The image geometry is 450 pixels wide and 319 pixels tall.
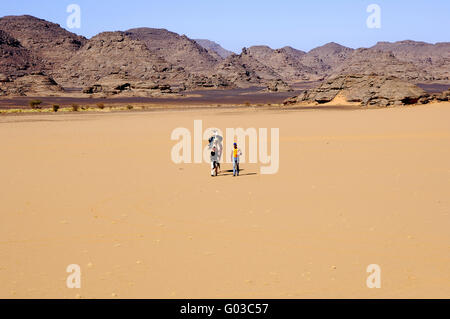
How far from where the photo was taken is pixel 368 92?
51.7 metres

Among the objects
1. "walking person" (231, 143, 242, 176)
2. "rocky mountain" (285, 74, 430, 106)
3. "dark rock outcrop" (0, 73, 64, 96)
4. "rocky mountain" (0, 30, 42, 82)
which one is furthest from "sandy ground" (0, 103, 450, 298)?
"rocky mountain" (0, 30, 42, 82)

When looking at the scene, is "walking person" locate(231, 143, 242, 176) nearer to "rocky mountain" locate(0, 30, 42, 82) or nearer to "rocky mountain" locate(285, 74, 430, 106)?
"rocky mountain" locate(285, 74, 430, 106)

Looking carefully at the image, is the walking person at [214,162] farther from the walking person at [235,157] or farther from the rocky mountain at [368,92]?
the rocky mountain at [368,92]

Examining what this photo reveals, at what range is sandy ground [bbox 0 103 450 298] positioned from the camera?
21.7 ft

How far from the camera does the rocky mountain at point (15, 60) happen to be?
156 meters

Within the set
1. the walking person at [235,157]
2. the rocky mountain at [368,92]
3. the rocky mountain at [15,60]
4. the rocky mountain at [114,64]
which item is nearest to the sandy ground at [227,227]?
the walking person at [235,157]

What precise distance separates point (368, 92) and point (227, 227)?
4565cm

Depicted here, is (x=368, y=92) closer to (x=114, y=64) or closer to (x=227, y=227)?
(x=227, y=227)

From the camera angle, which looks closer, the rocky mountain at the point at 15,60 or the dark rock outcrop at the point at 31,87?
the dark rock outcrop at the point at 31,87

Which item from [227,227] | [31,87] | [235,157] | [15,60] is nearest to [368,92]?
[235,157]

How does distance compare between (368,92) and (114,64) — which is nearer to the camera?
(368,92)

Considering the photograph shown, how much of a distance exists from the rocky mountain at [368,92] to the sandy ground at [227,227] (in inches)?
1275

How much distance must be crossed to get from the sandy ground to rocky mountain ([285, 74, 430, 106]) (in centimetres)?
3239
